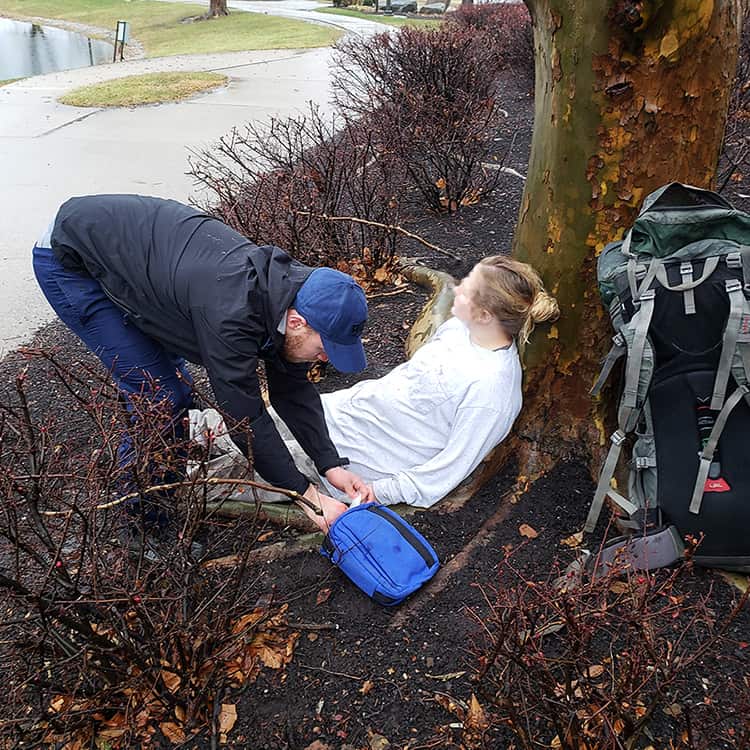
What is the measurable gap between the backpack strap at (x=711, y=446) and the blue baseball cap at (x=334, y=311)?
3.59 ft

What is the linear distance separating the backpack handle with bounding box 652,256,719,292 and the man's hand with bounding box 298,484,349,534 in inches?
50.6

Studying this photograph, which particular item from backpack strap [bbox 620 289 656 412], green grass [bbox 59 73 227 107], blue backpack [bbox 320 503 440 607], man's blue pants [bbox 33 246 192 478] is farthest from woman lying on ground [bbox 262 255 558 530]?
green grass [bbox 59 73 227 107]

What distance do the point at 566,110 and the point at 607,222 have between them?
1.29ft

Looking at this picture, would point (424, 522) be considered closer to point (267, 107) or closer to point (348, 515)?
point (348, 515)

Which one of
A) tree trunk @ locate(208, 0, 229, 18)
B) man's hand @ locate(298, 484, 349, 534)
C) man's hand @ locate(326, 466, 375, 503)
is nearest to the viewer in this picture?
man's hand @ locate(298, 484, 349, 534)

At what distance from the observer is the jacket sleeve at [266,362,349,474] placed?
2.48 meters

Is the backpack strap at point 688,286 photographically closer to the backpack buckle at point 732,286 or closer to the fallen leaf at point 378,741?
the backpack buckle at point 732,286

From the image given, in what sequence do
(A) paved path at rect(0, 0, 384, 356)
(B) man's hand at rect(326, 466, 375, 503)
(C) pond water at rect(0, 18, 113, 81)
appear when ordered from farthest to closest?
(C) pond water at rect(0, 18, 113, 81) → (A) paved path at rect(0, 0, 384, 356) → (B) man's hand at rect(326, 466, 375, 503)

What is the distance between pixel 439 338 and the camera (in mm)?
2799

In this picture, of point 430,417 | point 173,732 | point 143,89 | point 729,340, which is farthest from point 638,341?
point 143,89

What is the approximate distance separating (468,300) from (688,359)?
78 centimetres

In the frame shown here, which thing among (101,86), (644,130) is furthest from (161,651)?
(101,86)

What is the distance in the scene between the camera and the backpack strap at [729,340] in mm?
1948

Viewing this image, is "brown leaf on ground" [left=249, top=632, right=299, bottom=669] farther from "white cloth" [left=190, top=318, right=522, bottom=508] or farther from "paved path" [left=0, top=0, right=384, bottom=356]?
"paved path" [left=0, top=0, right=384, bottom=356]
